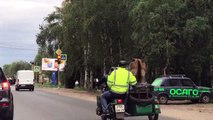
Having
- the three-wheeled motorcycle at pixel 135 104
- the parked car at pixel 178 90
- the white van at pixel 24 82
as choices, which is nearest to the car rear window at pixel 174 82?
the parked car at pixel 178 90

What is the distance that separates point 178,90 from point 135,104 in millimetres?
13523

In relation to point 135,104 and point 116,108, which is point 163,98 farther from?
point 116,108

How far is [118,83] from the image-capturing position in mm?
12797

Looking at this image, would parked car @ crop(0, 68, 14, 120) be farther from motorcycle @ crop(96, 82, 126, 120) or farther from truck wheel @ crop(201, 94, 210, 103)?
truck wheel @ crop(201, 94, 210, 103)

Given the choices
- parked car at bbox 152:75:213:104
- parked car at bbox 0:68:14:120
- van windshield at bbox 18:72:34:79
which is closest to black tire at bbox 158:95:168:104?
parked car at bbox 152:75:213:104

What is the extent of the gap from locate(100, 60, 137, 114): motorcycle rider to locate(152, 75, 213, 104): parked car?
13056 millimetres

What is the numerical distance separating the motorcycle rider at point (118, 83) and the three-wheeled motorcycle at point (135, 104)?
0.53 feet

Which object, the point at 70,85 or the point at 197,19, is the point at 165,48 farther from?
the point at 70,85

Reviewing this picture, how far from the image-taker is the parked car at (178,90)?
25.9 metres

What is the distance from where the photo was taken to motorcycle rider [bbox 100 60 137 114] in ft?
42.0

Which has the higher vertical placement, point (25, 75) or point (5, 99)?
point (25, 75)

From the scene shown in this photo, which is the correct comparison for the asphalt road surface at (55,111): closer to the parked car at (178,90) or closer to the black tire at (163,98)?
the black tire at (163,98)

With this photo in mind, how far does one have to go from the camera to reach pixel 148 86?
13.2m

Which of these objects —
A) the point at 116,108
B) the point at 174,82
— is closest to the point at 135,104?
the point at 116,108
